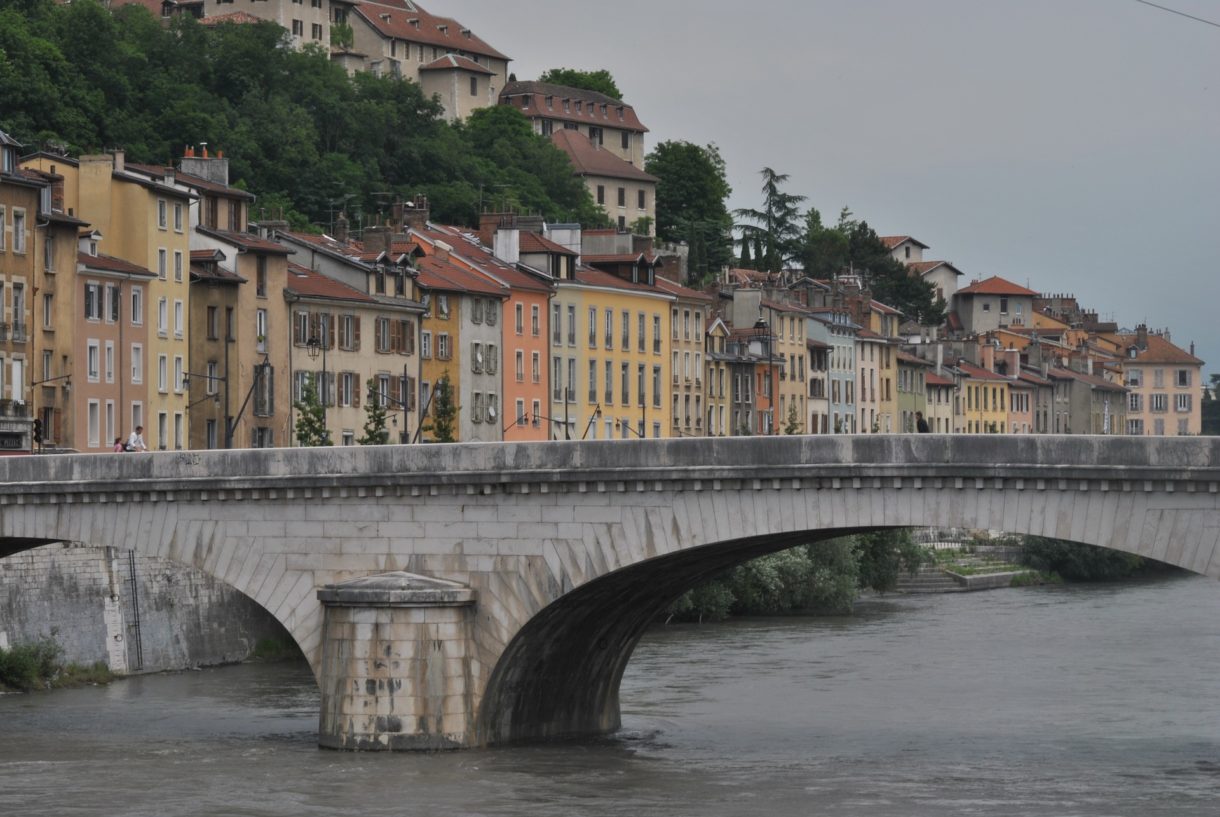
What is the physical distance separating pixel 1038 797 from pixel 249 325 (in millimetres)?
40692

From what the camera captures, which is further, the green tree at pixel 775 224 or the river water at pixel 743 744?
the green tree at pixel 775 224

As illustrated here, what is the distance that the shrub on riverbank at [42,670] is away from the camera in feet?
158

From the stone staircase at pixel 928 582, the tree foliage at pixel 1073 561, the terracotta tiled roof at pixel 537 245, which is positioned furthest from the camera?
the tree foliage at pixel 1073 561

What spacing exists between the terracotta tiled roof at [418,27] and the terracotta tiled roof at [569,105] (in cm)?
310

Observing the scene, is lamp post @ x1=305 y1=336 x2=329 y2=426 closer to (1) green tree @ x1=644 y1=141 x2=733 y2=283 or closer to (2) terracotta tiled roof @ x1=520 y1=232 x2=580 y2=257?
(2) terracotta tiled roof @ x1=520 y1=232 x2=580 y2=257

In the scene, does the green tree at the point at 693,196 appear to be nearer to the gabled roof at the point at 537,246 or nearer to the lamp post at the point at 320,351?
the gabled roof at the point at 537,246

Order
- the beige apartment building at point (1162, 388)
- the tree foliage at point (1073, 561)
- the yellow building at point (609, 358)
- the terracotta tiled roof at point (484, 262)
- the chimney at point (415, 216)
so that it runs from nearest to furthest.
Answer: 1. the terracotta tiled roof at point (484, 262)
2. the yellow building at point (609, 358)
3. the chimney at point (415, 216)
4. the tree foliage at point (1073, 561)
5. the beige apartment building at point (1162, 388)

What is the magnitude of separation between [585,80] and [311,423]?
313 ft

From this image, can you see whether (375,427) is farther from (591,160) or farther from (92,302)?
(591,160)

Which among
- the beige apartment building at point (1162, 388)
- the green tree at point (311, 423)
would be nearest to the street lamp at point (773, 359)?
the green tree at point (311, 423)

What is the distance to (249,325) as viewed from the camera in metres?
70.9

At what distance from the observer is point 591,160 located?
144m

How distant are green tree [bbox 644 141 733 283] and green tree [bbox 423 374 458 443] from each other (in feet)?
203

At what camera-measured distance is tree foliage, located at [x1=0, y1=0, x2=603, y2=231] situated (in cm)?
10100
